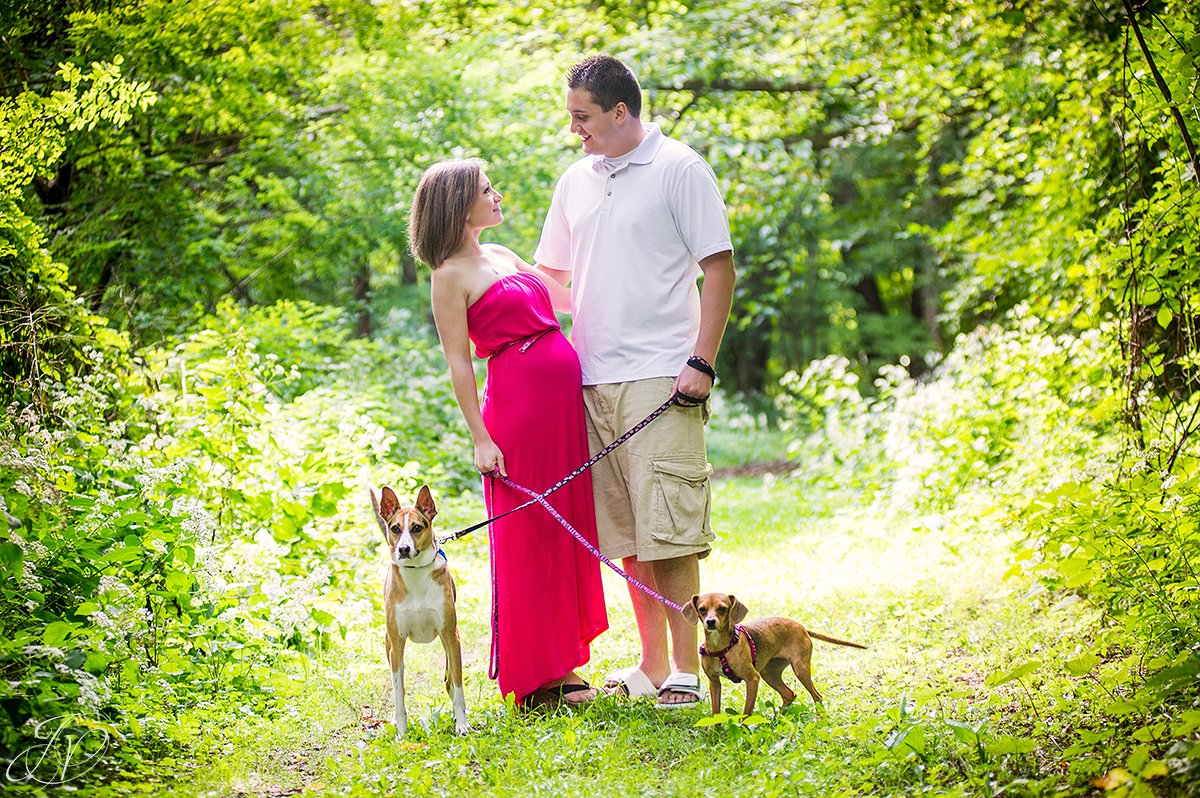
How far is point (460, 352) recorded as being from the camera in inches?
159

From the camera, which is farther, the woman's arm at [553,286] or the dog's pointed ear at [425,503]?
the woman's arm at [553,286]

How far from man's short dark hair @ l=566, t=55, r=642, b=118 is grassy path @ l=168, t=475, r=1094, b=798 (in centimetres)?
220

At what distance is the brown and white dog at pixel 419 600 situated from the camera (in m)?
3.80

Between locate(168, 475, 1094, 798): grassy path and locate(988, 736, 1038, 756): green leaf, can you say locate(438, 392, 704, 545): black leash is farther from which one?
locate(988, 736, 1038, 756): green leaf

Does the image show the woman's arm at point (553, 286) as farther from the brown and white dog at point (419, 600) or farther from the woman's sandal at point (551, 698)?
the woman's sandal at point (551, 698)

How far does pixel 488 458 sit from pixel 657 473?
0.62 metres

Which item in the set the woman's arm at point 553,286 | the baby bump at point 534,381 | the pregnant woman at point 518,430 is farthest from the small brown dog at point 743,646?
the woman's arm at point 553,286

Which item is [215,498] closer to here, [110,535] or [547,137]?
[110,535]

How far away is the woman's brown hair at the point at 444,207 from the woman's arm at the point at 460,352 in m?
0.11

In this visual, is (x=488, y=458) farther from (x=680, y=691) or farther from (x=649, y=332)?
(x=680, y=691)

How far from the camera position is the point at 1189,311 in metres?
4.73

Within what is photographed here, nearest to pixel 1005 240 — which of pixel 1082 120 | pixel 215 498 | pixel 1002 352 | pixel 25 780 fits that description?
pixel 1002 352

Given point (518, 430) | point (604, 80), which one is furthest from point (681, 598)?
point (604, 80)

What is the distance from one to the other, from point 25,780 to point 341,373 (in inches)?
257
